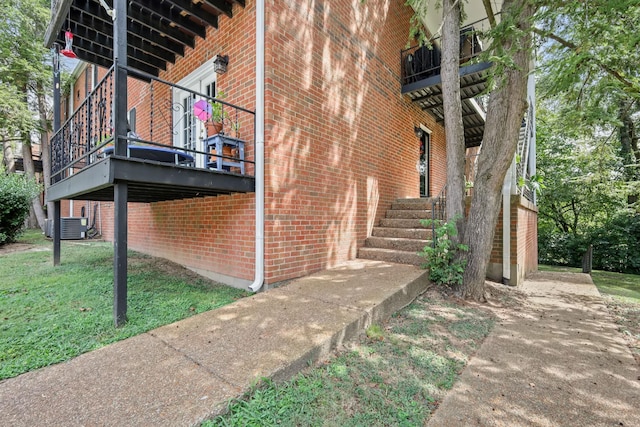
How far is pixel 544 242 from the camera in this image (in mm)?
14867

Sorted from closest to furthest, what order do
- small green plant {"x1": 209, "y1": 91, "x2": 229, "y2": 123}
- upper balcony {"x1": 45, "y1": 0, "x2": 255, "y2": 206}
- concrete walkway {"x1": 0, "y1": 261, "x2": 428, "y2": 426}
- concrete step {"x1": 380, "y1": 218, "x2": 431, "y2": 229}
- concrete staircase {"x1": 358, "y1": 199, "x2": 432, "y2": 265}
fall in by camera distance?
concrete walkway {"x1": 0, "y1": 261, "x2": 428, "y2": 426} → upper balcony {"x1": 45, "y1": 0, "x2": 255, "y2": 206} → small green plant {"x1": 209, "y1": 91, "x2": 229, "y2": 123} → concrete staircase {"x1": 358, "y1": 199, "x2": 432, "y2": 265} → concrete step {"x1": 380, "y1": 218, "x2": 431, "y2": 229}

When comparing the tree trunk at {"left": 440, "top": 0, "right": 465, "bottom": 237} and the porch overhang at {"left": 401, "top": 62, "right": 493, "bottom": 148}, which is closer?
the tree trunk at {"left": 440, "top": 0, "right": 465, "bottom": 237}

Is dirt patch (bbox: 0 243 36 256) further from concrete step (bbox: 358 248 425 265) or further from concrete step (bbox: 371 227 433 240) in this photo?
concrete step (bbox: 371 227 433 240)

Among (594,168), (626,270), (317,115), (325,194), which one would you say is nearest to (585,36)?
(317,115)

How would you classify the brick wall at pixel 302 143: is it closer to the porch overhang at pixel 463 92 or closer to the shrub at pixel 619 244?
the porch overhang at pixel 463 92

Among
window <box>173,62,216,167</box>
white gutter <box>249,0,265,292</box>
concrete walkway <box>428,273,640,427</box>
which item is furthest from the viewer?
window <box>173,62,216,167</box>

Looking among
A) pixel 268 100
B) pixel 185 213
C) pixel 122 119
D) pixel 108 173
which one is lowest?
pixel 185 213

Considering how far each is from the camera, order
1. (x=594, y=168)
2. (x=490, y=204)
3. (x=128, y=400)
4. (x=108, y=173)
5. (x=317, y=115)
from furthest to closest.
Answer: (x=594, y=168) < (x=317, y=115) < (x=490, y=204) < (x=108, y=173) < (x=128, y=400)

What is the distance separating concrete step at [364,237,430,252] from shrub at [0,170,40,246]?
30.1ft

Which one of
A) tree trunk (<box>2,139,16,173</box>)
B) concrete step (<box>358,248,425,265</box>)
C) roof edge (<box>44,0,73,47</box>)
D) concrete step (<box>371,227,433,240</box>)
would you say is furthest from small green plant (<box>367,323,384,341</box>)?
tree trunk (<box>2,139,16,173</box>)

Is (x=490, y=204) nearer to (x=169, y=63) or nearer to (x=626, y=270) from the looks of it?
(x=169, y=63)

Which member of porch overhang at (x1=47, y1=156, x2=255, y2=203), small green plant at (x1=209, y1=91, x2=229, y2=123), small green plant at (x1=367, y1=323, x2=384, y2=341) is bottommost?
small green plant at (x1=367, y1=323, x2=384, y2=341)

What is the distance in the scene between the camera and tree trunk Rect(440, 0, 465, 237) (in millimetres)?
4652

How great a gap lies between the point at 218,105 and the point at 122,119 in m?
1.56
